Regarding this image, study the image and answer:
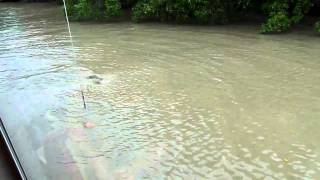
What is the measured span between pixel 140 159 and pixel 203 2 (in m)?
7.89

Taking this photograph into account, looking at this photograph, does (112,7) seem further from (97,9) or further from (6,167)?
(6,167)

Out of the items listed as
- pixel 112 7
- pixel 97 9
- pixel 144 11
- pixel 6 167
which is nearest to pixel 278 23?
pixel 144 11

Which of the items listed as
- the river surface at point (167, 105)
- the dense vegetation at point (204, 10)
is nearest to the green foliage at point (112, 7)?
the dense vegetation at point (204, 10)

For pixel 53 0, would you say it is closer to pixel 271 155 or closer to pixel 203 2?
pixel 203 2

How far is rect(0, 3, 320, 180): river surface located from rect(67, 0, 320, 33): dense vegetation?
469mm

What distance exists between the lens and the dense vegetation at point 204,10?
10602mm

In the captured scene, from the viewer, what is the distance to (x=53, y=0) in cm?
2331

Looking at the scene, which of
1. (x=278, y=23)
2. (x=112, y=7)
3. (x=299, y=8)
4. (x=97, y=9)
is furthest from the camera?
(x=97, y=9)

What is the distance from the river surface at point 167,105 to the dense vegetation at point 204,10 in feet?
1.54

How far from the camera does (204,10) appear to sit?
11.8 m

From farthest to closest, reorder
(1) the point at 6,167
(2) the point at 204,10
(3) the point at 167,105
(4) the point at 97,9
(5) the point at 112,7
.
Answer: (4) the point at 97,9
(5) the point at 112,7
(2) the point at 204,10
(3) the point at 167,105
(1) the point at 6,167

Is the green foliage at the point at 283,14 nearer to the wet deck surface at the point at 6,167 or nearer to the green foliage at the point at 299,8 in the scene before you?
the green foliage at the point at 299,8

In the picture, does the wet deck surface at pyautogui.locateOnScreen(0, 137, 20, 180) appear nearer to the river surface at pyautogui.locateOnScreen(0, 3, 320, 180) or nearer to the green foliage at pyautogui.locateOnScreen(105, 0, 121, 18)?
the river surface at pyautogui.locateOnScreen(0, 3, 320, 180)

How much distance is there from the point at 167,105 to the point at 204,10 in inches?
245
